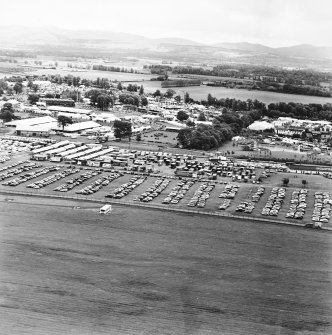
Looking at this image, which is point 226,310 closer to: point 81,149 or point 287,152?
point 81,149

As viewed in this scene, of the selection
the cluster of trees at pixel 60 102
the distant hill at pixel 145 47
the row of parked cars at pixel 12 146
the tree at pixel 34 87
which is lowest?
the row of parked cars at pixel 12 146

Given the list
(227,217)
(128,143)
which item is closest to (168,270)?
(227,217)

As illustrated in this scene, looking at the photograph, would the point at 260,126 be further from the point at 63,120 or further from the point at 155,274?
the point at 155,274

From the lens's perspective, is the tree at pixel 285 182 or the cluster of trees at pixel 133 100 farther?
the cluster of trees at pixel 133 100

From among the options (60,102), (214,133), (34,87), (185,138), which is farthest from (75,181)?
(34,87)

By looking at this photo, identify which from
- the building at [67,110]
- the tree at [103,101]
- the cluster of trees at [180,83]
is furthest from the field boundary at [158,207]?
the cluster of trees at [180,83]

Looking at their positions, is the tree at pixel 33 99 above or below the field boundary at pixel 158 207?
above

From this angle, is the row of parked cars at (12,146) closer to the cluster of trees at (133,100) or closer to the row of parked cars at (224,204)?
the row of parked cars at (224,204)
